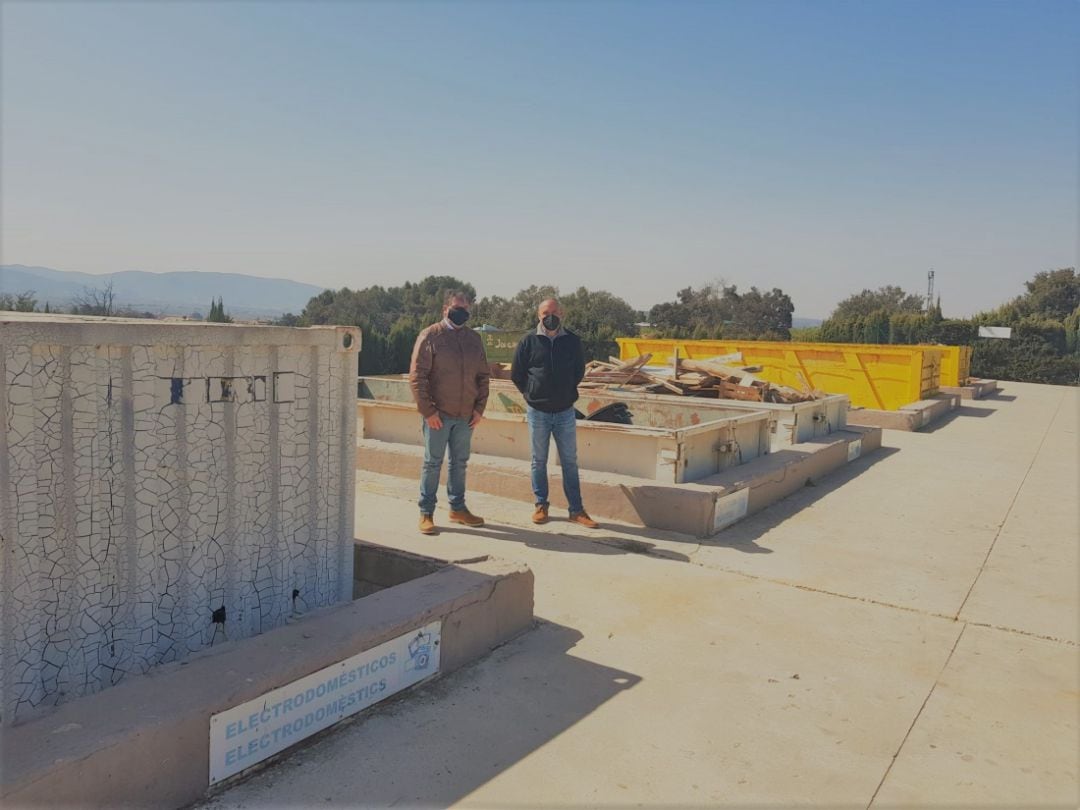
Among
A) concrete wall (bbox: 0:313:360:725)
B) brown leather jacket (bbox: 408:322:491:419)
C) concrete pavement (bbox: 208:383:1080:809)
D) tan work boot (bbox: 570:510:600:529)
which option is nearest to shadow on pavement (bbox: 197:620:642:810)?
concrete pavement (bbox: 208:383:1080:809)

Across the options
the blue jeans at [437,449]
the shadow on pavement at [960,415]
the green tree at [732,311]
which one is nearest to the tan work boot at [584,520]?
the blue jeans at [437,449]

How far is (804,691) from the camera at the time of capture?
372cm

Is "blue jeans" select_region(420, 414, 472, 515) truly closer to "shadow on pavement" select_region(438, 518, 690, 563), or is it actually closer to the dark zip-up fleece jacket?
"shadow on pavement" select_region(438, 518, 690, 563)

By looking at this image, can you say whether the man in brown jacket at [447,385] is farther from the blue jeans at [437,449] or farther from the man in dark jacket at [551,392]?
the man in dark jacket at [551,392]

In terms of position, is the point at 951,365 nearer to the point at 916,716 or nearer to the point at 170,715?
the point at 916,716

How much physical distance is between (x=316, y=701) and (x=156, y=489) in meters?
1.01

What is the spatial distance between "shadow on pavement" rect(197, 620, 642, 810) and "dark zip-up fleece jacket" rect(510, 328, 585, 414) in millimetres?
2656

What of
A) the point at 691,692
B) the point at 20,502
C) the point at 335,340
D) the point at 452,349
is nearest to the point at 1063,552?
the point at 691,692

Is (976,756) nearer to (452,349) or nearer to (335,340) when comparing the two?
(335,340)

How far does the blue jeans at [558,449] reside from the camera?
6418 mm

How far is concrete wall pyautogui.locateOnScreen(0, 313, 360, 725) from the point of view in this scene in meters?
2.62

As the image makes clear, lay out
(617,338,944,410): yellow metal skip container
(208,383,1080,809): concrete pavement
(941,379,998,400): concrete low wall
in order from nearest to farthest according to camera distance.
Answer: (208,383,1080,809): concrete pavement < (617,338,944,410): yellow metal skip container < (941,379,998,400): concrete low wall

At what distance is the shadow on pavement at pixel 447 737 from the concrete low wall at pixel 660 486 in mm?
2631

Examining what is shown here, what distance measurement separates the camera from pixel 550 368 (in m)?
6.35
